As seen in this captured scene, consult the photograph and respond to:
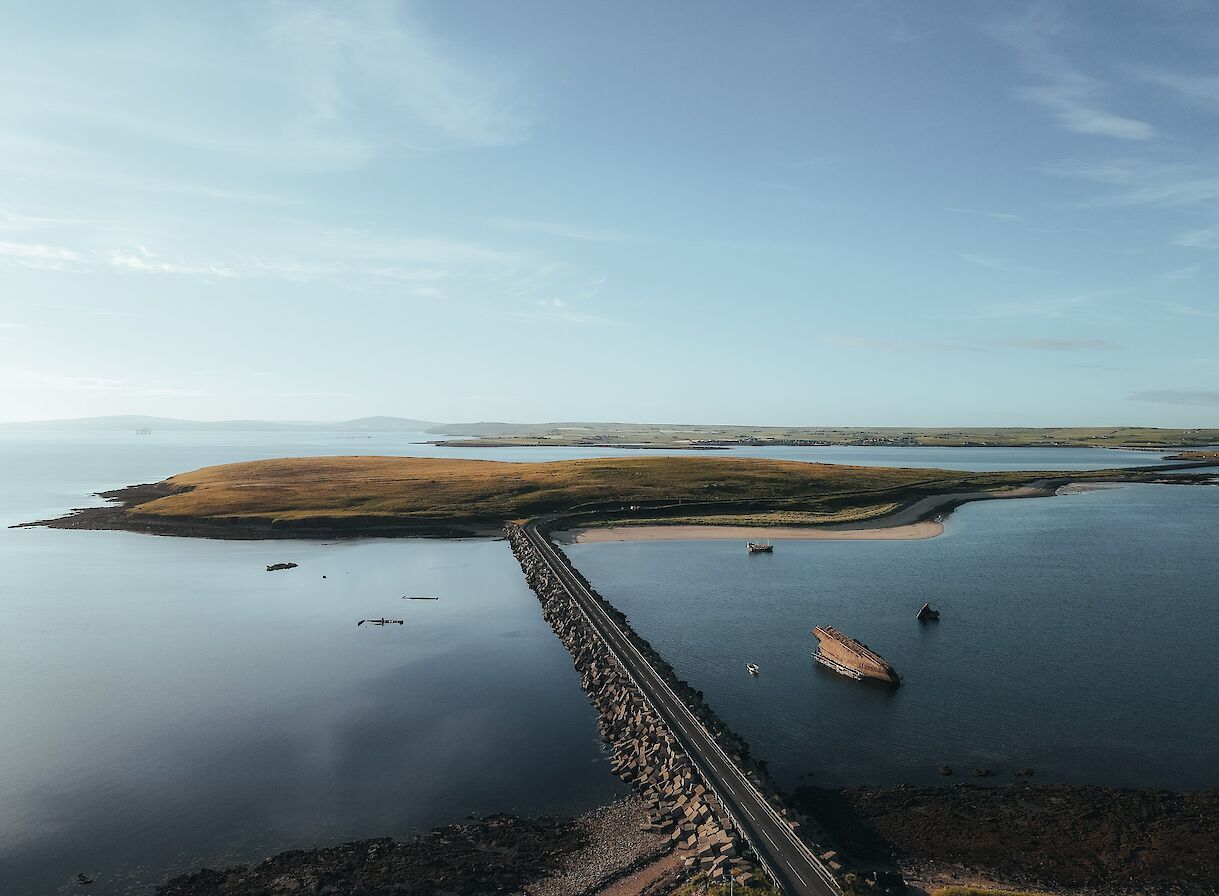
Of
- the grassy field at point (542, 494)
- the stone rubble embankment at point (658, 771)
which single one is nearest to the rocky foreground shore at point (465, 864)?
the stone rubble embankment at point (658, 771)

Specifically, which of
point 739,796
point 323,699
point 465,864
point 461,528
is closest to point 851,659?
point 739,796

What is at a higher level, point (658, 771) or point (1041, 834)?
point (658, 771)

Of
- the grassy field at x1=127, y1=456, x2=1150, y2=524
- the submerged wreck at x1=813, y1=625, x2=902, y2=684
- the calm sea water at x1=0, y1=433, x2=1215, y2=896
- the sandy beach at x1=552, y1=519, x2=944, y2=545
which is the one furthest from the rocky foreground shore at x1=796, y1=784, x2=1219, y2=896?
the grassy field at x1=127, y1=456, x2=1150, y2=524

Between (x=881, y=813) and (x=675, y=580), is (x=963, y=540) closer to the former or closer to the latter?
(x=675, y=580)

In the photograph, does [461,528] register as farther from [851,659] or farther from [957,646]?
[957,646]

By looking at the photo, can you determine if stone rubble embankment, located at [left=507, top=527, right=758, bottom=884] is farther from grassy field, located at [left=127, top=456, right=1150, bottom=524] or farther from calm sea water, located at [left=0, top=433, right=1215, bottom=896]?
grassy field, located at [left=127, top=456, right=1150, bottom=524]

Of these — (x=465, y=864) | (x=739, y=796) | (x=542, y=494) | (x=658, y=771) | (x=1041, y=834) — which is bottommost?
(x=465, y=864)

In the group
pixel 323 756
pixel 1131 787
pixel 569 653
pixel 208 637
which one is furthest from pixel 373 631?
pixel 1131 787

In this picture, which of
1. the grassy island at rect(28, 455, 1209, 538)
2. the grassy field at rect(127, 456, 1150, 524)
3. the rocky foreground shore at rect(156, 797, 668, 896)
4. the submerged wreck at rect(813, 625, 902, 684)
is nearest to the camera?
the rocky foreground shore at rect(156, 797, 668, 896)
